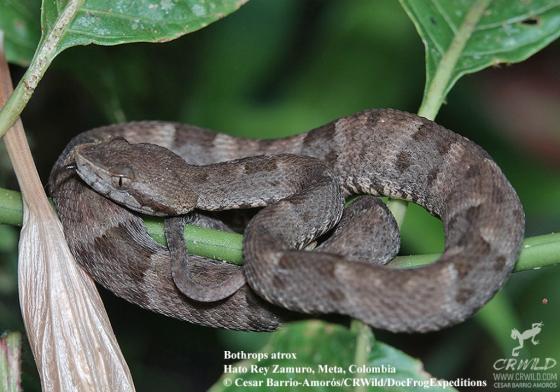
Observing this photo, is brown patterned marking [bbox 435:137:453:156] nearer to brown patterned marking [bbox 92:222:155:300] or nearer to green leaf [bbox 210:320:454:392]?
green leaf [bbox 210:320:454:392]

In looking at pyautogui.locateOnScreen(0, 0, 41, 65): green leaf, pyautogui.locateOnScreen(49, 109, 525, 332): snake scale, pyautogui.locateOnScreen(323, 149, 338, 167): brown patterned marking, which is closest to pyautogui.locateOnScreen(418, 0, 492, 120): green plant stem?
pyautogui.locateOnScreen(49, 109, 525, 332): snake scale

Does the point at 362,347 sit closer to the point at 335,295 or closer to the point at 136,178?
the point at 335,295

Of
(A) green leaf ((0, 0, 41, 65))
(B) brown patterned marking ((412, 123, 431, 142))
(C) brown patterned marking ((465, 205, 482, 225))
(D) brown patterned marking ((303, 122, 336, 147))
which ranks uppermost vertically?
(A) green leaf ((0, 0, 41, 65))

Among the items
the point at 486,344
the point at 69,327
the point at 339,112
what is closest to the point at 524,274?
the point at 486,344

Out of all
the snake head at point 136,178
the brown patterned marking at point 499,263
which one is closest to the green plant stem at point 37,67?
the snake head at point 136,178

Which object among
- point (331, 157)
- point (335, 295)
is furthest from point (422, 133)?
point (335, 295)
